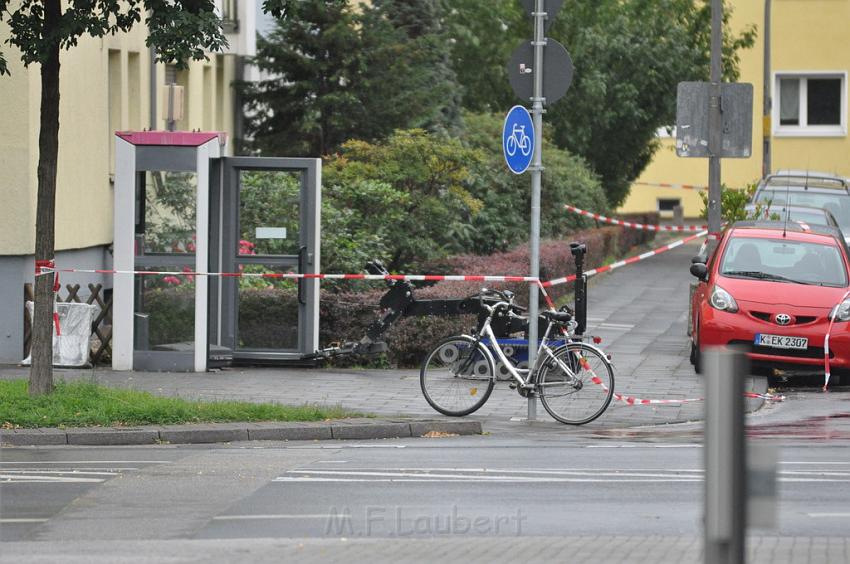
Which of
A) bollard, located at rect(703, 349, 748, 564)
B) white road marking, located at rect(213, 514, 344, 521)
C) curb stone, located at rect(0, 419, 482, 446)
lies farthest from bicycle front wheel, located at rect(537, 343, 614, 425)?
bollard, located at rect(703, 349, 748, 564)

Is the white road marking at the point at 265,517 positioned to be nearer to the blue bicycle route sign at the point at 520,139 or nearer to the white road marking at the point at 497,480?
the white road marking at the point at 497,480

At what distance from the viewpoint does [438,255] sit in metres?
22.9

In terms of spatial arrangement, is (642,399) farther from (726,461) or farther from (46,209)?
(726,461)

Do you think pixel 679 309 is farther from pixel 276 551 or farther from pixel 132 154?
pixel 276 551

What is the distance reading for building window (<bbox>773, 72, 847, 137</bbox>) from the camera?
4656cm

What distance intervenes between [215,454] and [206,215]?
5.71 metres

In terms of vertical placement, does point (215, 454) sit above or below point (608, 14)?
below

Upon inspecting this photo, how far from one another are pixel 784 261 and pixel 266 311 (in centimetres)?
563

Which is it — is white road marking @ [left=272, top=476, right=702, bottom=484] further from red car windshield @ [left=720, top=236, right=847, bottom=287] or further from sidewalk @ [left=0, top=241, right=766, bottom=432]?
red car windshield @ [left=720, top=236, right=847, bottom=287]

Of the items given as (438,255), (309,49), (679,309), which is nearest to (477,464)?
(438,255)

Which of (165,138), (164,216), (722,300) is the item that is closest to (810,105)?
(722,300)

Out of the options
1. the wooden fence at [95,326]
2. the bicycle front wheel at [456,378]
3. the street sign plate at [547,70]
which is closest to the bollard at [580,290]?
the bicycle front wheel at [456,378]

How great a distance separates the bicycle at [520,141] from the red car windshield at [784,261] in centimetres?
387

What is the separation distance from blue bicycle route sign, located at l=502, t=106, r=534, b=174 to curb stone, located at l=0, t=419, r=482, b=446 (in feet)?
7.87
